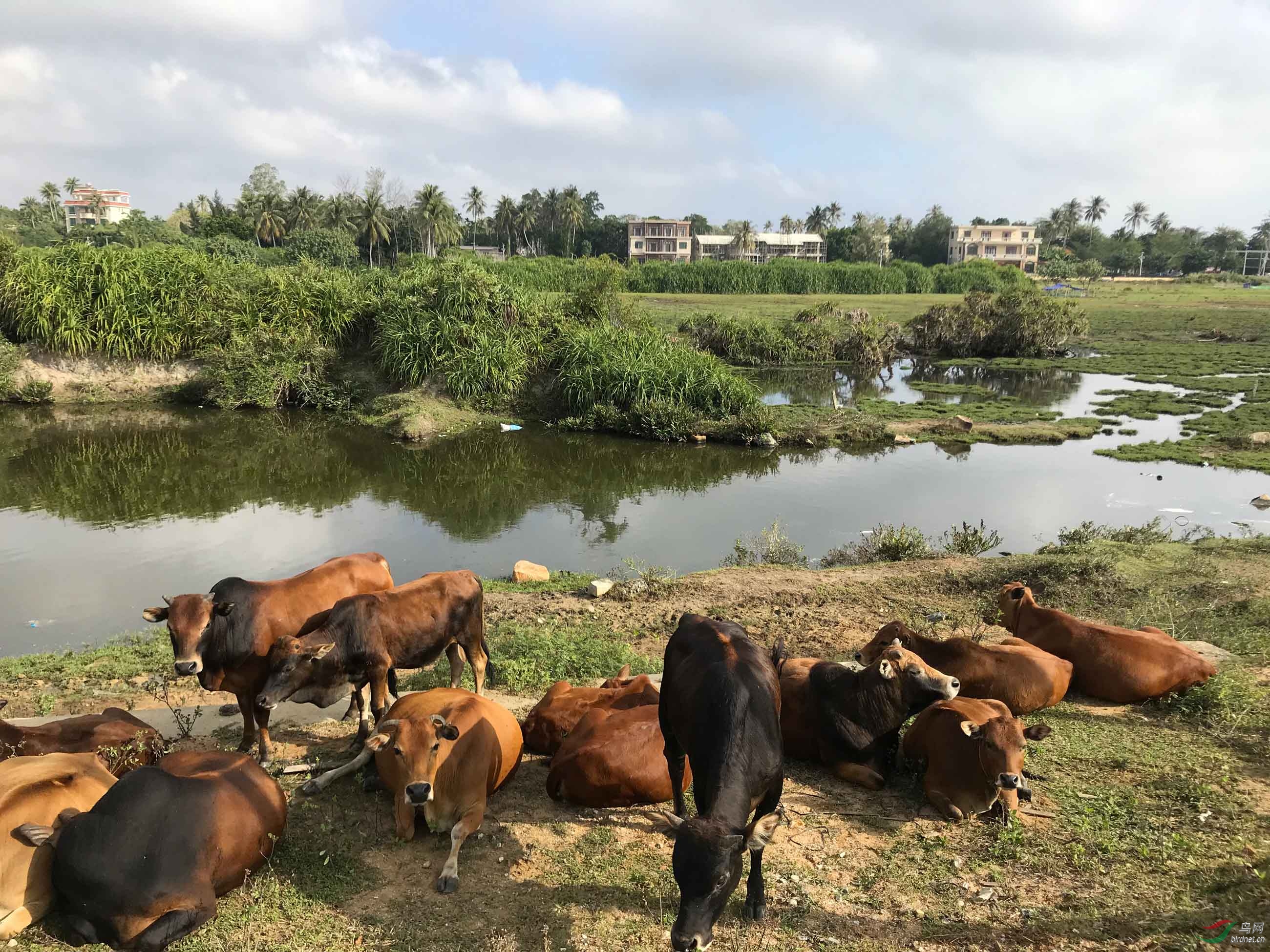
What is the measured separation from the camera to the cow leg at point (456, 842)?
4.32 m

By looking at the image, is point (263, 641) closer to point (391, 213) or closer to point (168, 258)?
point (168, 258)

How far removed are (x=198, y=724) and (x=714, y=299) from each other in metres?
54.6

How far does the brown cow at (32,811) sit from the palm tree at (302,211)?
231 ft

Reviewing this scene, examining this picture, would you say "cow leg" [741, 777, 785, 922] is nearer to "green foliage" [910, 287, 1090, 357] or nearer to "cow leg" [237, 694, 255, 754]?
"cow leg" [237, 694, 255, 754]

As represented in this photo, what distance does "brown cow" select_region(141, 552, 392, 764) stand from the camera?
559 centimetres

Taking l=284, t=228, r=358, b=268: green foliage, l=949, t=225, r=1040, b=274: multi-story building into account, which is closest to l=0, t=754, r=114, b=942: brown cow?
l=284, t=228, r=358, b=268: green foliage

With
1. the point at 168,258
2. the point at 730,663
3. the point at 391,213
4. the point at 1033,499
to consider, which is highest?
the point at 391,213

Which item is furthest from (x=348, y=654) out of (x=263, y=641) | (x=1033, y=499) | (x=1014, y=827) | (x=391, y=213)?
(x=391, y=213)

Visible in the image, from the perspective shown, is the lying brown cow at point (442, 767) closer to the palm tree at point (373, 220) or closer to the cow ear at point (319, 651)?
the cow ear at point (319, 651)

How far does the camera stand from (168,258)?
26031 millimetres

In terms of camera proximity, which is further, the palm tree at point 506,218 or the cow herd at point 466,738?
the palm tree at point 506,218

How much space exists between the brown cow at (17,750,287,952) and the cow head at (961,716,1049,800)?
398cm

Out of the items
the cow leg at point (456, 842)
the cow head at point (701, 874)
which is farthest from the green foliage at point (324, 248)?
the cow head at point (701, 874)

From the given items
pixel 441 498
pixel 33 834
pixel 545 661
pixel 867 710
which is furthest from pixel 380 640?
pixel 441 498
